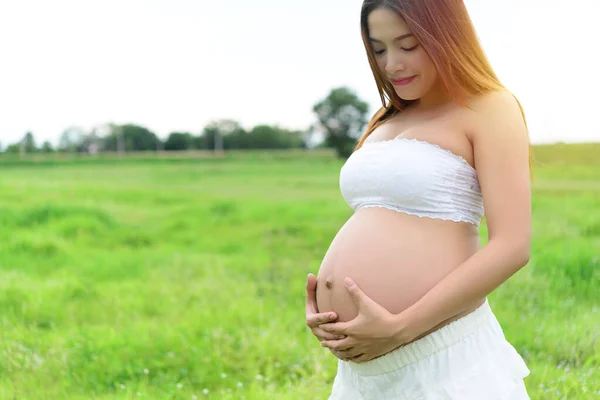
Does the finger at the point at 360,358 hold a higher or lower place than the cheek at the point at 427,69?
lower

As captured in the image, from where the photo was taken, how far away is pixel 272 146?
49062 mm

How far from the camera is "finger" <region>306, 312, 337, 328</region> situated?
5.97ft

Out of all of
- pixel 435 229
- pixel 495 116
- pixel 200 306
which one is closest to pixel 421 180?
pixel 435 229

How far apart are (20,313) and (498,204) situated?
4458 mm

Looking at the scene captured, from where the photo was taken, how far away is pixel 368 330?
1.66 m

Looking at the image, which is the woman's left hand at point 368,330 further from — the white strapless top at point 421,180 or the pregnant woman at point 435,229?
the white strapless top at point 421,180

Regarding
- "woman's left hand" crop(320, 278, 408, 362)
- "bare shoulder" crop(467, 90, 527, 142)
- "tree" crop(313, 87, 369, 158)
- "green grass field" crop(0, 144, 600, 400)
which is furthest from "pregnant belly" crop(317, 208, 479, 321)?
"tree" crop(313, 87, 369, 158)

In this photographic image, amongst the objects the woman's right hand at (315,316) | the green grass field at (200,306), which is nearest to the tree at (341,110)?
the green grass field at (200,306)

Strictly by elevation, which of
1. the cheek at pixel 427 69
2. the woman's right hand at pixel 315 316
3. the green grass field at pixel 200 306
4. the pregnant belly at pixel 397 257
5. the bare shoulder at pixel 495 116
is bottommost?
the green grass field at pixel 200 306

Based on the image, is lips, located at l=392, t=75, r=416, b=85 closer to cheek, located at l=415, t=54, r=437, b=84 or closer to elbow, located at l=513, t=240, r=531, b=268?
cheek, located at l=415, t=54, r=437, b=84

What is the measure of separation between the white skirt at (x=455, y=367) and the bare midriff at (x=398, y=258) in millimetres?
52

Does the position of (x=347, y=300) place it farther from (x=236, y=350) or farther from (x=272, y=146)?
(x=272, y=146)

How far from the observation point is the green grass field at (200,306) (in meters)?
3.63

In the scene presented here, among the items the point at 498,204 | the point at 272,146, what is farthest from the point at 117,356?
the point at 272,146
